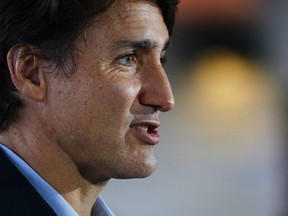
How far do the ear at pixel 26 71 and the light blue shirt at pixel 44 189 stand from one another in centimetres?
11

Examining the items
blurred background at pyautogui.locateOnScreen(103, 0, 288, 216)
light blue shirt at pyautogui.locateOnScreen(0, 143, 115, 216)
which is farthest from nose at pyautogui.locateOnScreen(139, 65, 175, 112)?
blurred background at pyautogui.locateOnScreen(103, 0, 288, 216)

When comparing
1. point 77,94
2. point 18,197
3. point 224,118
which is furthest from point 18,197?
point 224,118

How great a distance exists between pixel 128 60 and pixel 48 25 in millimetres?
148

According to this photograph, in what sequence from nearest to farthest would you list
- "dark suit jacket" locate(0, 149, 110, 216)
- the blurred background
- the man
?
1. "dark suit jacket" locate(0, 149, 110, 216)
2. the man
3. the blurred background

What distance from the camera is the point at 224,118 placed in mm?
4031

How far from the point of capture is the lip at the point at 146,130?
1185 mm

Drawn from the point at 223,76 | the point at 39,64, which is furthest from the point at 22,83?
the point at 223,76

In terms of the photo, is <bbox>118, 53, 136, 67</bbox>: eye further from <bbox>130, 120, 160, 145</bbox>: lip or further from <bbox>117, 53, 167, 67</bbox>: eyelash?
<bbox>130, 120, 160, 145</bbox>: lip

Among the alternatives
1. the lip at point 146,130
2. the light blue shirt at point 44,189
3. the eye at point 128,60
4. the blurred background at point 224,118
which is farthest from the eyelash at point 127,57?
the blurred background at point 224,118

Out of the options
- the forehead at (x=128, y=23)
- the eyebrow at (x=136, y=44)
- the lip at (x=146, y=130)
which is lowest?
the lip at (x=146, y=130)

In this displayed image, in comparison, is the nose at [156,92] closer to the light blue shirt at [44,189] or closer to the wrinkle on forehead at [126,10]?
the wrinkle on forehead at [126,10]

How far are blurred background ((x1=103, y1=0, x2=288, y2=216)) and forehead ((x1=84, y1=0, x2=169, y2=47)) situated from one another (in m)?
2.56

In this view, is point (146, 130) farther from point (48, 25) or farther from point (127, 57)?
→ point (48, 25)

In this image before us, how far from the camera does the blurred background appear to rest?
381 centimetres
